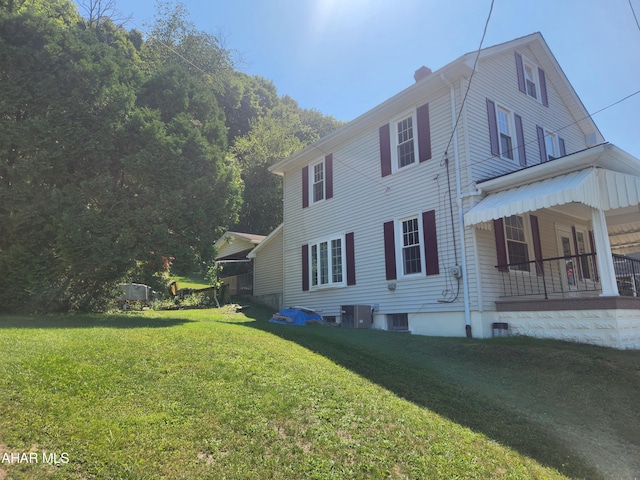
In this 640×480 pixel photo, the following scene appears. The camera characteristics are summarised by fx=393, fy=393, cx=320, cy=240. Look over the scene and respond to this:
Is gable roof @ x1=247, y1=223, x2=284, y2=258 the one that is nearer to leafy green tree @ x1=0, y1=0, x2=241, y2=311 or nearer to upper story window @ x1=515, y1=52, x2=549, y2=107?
leafy green tree @ x1=0, y1=0, x2=241, y2=311

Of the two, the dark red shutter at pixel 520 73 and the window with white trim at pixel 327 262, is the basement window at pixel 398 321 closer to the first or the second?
the window with white trim at pixel 327 262

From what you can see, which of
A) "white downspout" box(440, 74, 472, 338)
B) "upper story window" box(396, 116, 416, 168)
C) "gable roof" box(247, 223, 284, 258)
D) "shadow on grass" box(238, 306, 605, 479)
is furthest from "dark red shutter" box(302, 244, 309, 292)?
"white downspout" box(440, 74, 472, 338)

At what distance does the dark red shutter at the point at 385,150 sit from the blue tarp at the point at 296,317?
492 centimetres

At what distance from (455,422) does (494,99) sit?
371 inches

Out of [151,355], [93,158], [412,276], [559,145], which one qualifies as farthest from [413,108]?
[151,355]

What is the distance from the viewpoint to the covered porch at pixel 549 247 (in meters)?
7.43

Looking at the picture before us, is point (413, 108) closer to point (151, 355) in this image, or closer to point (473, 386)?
point (473, 386)

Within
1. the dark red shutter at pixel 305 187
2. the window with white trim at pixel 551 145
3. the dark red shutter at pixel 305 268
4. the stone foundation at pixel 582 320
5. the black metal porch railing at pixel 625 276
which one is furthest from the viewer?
the dark red shutter at pixel 305 187

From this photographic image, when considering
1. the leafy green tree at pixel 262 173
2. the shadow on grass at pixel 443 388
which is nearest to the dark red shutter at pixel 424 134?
the shadow on grass at pixel 443 388

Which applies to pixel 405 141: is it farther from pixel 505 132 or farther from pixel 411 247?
pixel 411 247

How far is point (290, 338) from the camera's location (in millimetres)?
7539

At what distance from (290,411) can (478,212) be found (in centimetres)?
658

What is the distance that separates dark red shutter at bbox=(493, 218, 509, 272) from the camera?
31.0 feet

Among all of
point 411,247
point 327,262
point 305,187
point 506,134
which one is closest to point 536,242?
point 506,134
